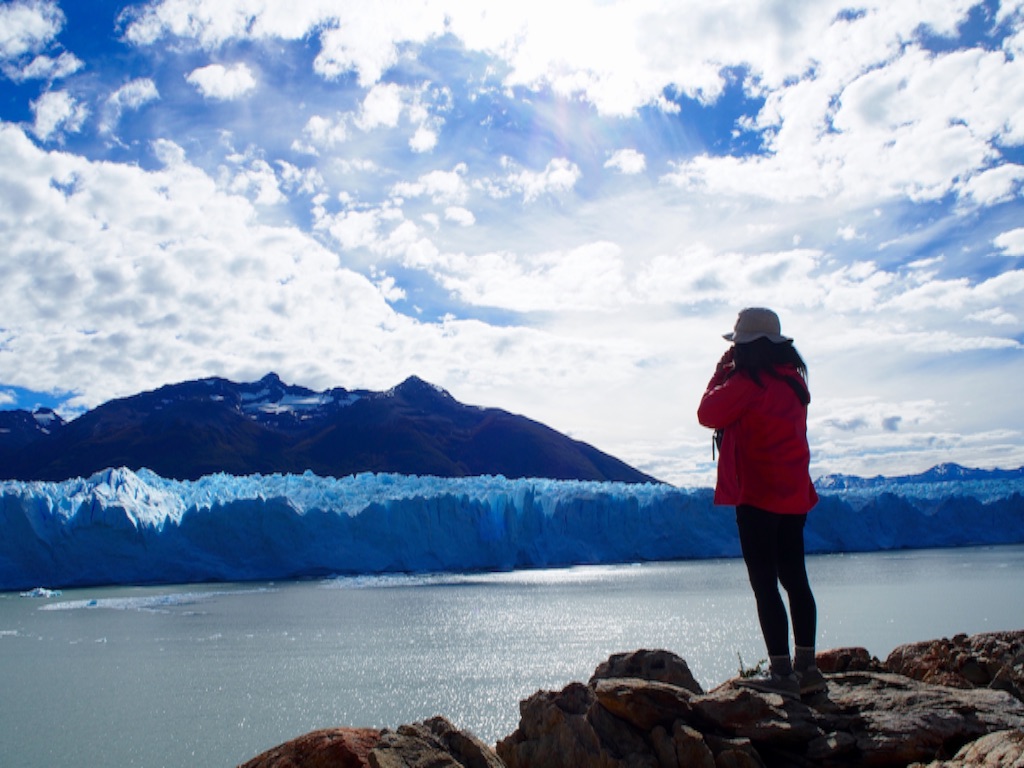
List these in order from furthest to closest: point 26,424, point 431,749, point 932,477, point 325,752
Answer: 1. point 932,477
2. point 26,424
3. point 431,749
4. point 325,752

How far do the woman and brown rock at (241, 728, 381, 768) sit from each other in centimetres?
120

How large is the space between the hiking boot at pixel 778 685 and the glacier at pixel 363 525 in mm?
24677

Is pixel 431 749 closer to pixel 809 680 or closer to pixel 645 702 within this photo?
pixel 645 702

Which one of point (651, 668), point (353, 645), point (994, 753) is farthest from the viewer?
point (353, 645)

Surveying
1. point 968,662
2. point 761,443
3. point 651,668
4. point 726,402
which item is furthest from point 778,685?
point 968,662

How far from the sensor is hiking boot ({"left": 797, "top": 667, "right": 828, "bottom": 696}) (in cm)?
262

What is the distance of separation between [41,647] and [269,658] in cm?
432

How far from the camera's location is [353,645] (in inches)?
512

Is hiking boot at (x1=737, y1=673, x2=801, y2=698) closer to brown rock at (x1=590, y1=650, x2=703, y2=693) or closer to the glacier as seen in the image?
brown rock at (x1=590, y1=650, x2=703, y2=693)

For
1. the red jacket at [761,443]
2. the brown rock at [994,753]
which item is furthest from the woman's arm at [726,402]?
the brown rock at [994,753]

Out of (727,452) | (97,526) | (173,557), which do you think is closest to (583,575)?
(173,557)

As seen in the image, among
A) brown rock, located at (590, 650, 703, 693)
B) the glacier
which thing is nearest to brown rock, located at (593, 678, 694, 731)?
brown rock, located at (590, 650, 703, 693)

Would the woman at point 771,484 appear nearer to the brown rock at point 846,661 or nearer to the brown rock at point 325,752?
the brown rock at point 846,661

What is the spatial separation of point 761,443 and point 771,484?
0.13 m
